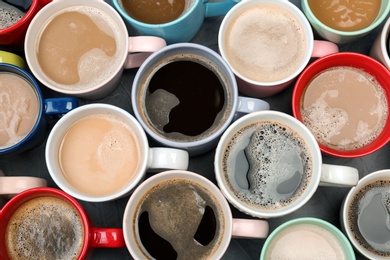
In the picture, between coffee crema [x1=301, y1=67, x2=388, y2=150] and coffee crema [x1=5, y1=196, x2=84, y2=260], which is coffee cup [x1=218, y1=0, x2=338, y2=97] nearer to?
coffee crema [x1=301, y1=67, x2=388, y2=150]

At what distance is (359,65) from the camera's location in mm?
1337

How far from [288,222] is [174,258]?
265mm

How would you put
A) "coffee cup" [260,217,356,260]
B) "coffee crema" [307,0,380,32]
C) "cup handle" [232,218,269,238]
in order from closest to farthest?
"cup handle" [232,218,269,238] → "coffee cup" [260,217,356,260] → "coffee crema" [307,0,380,32]

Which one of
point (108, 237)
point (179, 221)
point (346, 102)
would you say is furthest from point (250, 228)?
point (346, 102)

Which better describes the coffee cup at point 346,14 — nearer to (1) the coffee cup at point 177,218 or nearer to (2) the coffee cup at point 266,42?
(2) the coffee cup at point 266,42

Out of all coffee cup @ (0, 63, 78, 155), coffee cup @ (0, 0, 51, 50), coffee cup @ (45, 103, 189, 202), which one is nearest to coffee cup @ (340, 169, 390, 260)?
coffee cup @ (45, 103, 189, 202)

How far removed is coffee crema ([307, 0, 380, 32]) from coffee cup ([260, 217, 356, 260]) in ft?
1.60

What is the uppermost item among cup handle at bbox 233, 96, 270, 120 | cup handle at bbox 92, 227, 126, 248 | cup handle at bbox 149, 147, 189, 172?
cup handle at bbox 233, 96, 270, 120

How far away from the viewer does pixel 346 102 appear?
134cm

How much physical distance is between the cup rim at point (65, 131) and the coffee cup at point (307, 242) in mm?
343

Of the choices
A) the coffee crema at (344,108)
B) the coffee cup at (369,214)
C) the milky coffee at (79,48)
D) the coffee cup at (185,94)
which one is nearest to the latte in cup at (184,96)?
the coffee cup at (185,94)

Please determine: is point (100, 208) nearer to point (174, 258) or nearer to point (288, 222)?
point (174, 258)

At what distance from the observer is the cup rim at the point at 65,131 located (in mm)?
1173

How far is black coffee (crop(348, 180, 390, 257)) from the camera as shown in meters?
1.30
